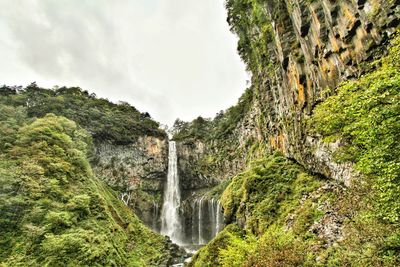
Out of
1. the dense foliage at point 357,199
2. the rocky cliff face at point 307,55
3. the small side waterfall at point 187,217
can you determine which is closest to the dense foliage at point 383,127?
the dense foliage at point 357,199

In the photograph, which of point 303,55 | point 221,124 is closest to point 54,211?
point 303,55

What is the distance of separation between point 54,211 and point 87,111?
26899 mm

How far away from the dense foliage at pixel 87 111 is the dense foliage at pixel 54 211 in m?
9.08

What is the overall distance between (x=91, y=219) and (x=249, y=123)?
2407 centimetres

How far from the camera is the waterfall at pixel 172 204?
4212 cm

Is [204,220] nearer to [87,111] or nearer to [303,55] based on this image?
[87,111]

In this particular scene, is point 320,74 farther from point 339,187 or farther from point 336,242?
point 336,242

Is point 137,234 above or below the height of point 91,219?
below

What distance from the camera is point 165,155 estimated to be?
50.2 meters

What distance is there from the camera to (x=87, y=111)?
43.6 m

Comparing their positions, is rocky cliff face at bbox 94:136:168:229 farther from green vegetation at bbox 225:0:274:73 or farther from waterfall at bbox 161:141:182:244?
green vegetation at bbox 225:0:274:73

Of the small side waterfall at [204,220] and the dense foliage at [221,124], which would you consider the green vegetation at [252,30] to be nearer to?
the dense foliage at [221,124]

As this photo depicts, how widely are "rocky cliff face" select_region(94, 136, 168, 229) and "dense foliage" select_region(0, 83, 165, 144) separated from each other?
5.80 feet

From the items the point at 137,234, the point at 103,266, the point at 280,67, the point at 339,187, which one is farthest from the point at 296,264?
the point at 137,234
